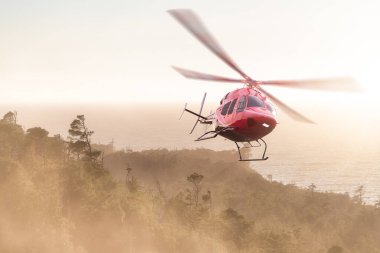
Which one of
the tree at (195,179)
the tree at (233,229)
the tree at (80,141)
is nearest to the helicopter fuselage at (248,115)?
the tree at (233,229)

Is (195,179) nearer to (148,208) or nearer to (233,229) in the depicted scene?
(233,229)

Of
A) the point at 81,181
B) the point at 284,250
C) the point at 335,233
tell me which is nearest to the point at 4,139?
the point at 81,181

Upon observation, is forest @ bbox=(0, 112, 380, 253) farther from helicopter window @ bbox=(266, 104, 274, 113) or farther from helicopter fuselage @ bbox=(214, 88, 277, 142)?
helicopter window @ bbox=(266, 104, 274, 113)

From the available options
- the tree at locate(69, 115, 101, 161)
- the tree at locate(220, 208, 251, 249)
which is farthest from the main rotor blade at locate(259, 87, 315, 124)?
the tree at locate(69, 115, 101, 161)

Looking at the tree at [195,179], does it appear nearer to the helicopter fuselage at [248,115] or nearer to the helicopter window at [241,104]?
the helicopter fuselage at [248,115]

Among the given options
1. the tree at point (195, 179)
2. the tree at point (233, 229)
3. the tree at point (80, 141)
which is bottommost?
the tree at point (233, 229)

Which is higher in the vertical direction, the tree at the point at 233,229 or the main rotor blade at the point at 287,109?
the main rotor blade at the point at 287,109

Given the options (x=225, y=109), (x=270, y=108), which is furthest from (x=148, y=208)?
(x=270, y=108)

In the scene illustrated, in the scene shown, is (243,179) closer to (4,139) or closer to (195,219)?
(195,219)

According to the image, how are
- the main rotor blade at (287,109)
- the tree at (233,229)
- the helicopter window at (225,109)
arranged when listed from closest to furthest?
the main rotor blade at (287,109)
the helicopter window at (225,109)
the tree at (233,229)
